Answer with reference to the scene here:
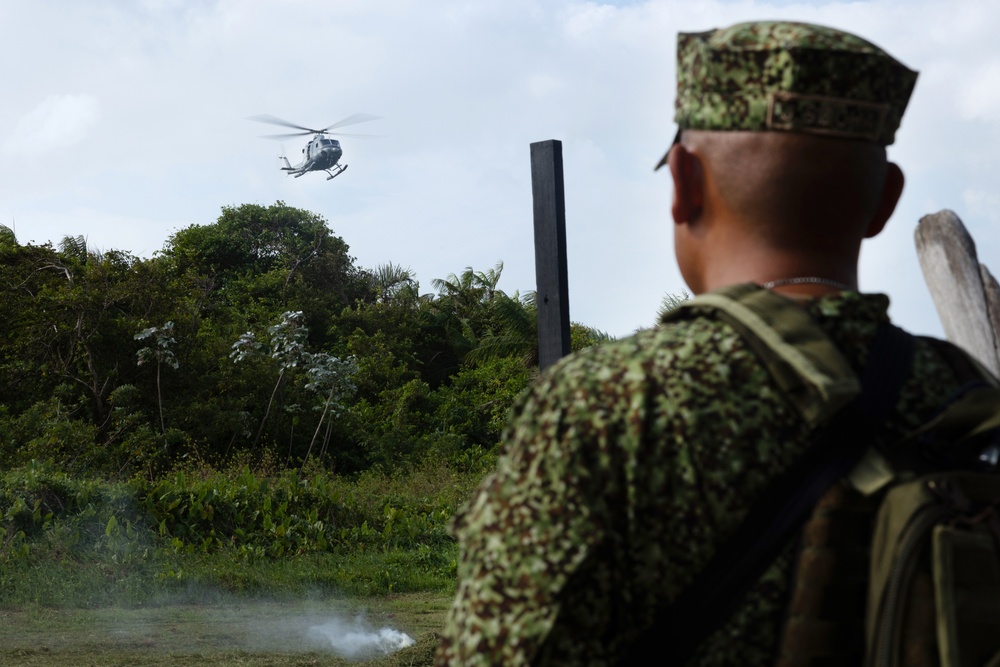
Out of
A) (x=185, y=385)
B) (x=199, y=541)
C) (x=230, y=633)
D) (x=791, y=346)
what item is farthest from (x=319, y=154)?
(x=791, y=346)

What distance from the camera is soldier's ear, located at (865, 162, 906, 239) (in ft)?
4.61

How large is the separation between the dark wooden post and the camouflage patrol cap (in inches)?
155

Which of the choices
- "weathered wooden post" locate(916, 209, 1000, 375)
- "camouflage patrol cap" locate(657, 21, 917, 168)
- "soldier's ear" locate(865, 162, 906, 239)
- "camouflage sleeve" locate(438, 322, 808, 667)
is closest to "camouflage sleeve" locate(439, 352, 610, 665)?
"camouflage sleeve" locate(438, 322, 808, 667)

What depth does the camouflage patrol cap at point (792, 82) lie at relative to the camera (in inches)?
49.4

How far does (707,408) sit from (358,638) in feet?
20.3

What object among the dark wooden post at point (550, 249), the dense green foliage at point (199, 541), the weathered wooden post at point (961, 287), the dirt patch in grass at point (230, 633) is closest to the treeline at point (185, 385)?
the dense green foliage at point (199, 541)

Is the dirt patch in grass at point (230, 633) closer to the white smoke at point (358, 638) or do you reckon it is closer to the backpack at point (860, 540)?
the white smoke at point (358, 638)

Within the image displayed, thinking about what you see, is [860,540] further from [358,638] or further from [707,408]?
[358,638]

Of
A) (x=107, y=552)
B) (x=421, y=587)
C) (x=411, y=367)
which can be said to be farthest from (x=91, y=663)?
(x=411, y=367)

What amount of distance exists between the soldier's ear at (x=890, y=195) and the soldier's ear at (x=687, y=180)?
260 millimetres

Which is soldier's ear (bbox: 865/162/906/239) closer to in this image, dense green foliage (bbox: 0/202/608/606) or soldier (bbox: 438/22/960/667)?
soldier (bbox: 438/22/960/667)

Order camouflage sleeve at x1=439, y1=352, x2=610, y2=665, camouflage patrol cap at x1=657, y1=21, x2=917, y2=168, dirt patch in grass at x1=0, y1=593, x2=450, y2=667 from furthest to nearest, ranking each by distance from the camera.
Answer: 1. dirt patch in grass at x1=0, y1=593, x2=450, y2=667
2. camouflage patrol cap at x1=657, y1=21, x2=917, y2=168
3. camouflage sleeve at x1=439, y1=352, x2=610, y2=665

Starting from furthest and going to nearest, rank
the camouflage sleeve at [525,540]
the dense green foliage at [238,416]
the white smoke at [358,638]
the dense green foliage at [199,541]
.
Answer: the dense green foliage at [238,416] < the dense green foliage at [199,541] < the white smoke at [358,638] < the camouflage sleeve at [525,540]

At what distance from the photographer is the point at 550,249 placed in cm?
534
